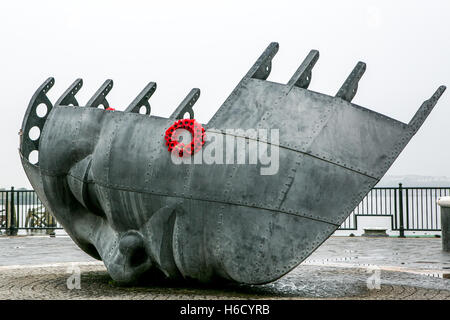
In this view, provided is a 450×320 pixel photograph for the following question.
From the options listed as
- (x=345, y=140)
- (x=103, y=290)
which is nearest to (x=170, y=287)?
(x=103, y=290)

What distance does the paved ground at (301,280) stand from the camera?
777 cm

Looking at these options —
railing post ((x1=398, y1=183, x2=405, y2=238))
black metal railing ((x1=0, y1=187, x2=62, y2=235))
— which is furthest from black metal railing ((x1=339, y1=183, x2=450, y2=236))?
black metal railing ((x1=0, y1=187, x2=62, y2=235))

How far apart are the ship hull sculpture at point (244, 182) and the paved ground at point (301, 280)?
0.39m

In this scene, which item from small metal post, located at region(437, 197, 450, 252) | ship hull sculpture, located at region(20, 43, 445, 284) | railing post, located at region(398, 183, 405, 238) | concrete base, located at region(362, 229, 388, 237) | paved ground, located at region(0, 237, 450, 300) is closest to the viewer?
ship hull sculpture, located at region(20, 43, 445, 284)

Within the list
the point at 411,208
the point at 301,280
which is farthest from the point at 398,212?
the point at 301,280

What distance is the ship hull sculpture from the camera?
287 inches

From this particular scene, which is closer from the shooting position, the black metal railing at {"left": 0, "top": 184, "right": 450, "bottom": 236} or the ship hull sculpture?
the ship hull sculpture

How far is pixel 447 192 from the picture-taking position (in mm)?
22734

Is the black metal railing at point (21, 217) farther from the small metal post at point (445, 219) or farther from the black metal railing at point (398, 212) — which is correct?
the small metal post at point (445, 219)

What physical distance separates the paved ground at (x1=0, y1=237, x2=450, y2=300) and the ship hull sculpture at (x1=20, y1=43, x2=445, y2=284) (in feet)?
1.26

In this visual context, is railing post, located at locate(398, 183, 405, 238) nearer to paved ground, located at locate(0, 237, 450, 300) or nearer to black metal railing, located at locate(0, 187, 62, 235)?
paved ground, located at locate(0, 237, 450, 300)

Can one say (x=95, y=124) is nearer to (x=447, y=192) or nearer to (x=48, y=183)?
(x=48, y=183)

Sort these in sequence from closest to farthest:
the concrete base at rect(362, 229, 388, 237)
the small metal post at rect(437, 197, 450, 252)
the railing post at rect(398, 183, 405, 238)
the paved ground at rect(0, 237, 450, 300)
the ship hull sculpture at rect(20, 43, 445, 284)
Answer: the ship hull sculpture at rect(20, 43, 445, 284) → the paved ground at rect(0, 237, 450, 300) → the small metal post at rect(437, 197, 450, 252) → the concrete base at rect(362, 229, 388, 237) → the railing post at rect(398, 183, 405, 238)

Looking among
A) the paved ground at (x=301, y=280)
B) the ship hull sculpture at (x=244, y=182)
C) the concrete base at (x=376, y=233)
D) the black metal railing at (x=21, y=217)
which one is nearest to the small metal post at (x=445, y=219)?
the paved ground at (x=301, y=280)
